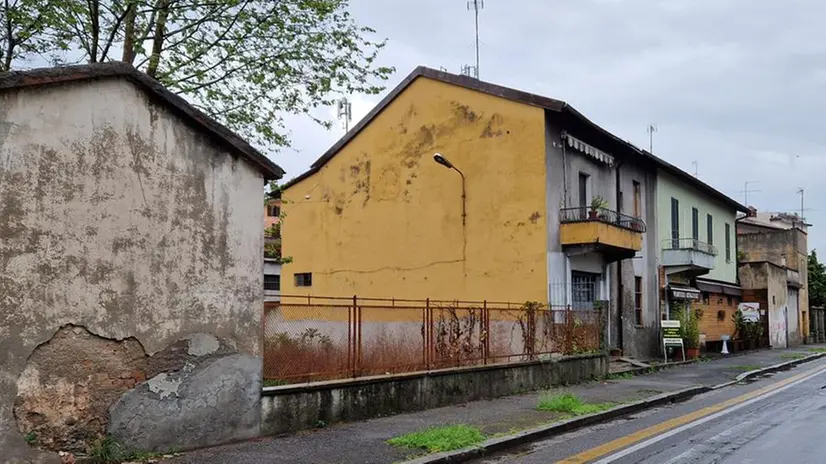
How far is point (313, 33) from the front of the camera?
1566cm

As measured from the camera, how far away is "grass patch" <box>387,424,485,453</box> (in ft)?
29.1

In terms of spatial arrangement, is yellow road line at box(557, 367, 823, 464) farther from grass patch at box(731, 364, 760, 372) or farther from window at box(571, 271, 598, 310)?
window at box(571, 271, 598, 310)

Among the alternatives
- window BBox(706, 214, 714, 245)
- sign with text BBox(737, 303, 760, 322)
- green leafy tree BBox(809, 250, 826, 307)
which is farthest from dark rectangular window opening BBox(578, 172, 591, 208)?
green leafy tree BBox(809, 250, 826, 307)

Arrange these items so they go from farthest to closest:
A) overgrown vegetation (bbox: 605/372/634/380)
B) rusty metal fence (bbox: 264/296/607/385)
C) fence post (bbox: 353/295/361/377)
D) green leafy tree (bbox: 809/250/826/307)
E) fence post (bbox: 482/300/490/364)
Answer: green leafy tree (bbox: 809/250/826/307)
overgrown vegetation (bbox: 605/372/634/380)
fence post (bbox: 482/300/490/364)
fence post (bbox: 353/295/361/377)
rusty metal fence (bbox: 264/296/607/385)

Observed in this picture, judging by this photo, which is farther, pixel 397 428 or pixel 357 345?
pixel 357 345

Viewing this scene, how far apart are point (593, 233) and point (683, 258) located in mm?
8501

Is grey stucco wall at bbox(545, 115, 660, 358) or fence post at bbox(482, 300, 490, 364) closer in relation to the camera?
Answer: fence post at bbox(482, 300, 490, 364)

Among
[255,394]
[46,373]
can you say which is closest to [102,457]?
[46,373]

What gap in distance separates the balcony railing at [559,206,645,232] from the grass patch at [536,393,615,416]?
27.0ft

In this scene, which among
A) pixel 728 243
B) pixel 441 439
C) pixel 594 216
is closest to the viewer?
pixel 441 439

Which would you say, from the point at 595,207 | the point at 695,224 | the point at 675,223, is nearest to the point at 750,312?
the point at 695,224

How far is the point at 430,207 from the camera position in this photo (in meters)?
22.9

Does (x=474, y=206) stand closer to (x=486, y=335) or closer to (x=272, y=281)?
(x=486, y=335)

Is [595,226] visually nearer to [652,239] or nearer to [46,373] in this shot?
[652,239]
